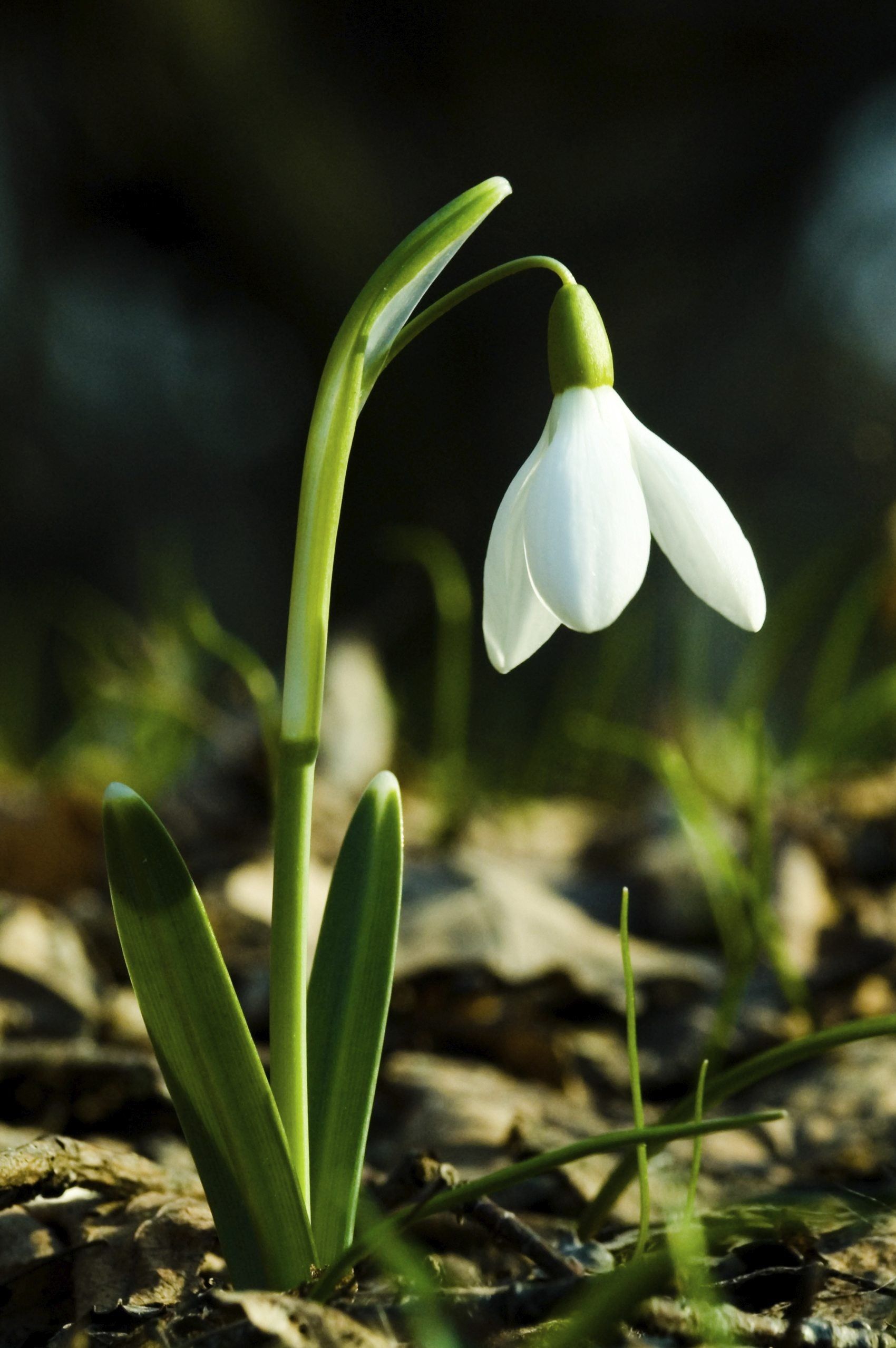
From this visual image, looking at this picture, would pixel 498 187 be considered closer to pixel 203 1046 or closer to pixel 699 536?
pixel 699 536

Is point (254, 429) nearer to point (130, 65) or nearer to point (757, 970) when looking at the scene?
point (130, 65)

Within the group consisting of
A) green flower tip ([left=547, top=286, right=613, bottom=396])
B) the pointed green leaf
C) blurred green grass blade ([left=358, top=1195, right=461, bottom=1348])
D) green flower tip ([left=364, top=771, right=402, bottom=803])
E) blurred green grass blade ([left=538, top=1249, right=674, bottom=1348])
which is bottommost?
blurred green grass blade ([left=358, top=1195, right=461, bottom=1348])

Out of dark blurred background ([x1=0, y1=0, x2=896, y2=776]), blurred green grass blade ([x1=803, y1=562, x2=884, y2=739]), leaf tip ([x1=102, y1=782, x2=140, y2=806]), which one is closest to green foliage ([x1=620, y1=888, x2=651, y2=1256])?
leaf tip ([x1=102, y1=782, x2=140, y2=806])

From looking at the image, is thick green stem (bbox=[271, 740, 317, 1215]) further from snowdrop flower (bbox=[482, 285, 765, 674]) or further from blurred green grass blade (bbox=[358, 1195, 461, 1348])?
snowdrop flower (bbox=[482, 285, 765, 674])

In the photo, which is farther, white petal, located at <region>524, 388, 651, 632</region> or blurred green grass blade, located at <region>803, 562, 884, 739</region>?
blurred green grass blade, located at <region>803, 562, 884, 739</region>

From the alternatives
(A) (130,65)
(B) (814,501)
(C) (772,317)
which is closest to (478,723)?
(B) (814,501)

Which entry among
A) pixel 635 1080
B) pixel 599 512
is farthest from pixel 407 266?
pixel 635 1080
